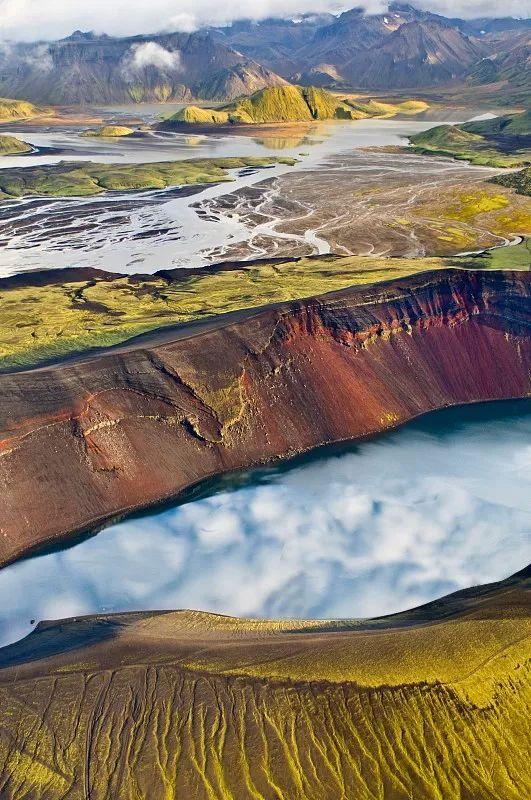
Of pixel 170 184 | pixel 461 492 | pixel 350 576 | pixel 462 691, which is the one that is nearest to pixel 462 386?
pixel 461 492

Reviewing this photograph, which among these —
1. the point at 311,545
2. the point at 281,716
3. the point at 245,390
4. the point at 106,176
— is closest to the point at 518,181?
the point at 106,176

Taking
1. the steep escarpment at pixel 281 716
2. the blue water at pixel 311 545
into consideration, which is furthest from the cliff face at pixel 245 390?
the steep escarpment at pixel 281 716

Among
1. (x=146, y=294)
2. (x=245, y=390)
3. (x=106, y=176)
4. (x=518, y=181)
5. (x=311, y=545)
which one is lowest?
(x=311, y=545)

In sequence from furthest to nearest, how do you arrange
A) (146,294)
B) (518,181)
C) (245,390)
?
(518,181)
(146,294)
(245,390)

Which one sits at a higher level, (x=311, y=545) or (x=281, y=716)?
(x=281, y=716)

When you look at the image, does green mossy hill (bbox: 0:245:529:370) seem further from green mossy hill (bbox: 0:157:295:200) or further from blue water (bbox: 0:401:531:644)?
green mossy hill (bbox: 0:157:295:200)

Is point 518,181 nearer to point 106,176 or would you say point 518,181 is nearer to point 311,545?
point 106,176

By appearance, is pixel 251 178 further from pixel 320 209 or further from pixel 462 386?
pixel 462 386
